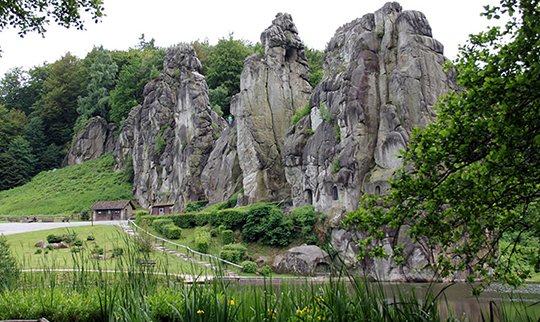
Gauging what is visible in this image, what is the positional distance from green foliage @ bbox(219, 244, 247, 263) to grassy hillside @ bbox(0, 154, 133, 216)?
3664 cm

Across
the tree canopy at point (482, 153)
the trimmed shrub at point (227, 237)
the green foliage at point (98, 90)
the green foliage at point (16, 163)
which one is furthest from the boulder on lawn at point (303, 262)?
the green foliage at point (16, 163)

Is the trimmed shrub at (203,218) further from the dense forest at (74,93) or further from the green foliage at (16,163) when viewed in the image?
the green foliage at (16,163)

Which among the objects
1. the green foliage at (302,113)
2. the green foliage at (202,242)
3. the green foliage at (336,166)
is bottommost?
the green foliage at (202,242)

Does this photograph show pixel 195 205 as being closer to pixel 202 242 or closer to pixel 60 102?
pixel 202 242

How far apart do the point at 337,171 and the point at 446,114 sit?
25.8 meters

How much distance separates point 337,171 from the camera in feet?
106

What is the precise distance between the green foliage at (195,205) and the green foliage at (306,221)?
16.8 m

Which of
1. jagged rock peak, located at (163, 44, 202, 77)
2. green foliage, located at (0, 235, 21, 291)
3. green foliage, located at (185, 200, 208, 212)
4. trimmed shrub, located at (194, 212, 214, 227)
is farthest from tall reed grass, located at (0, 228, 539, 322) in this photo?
jagged rock peak, located at (163, 44, 202, 77)

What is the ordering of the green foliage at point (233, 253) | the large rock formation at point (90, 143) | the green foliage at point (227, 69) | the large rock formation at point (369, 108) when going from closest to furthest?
the green foliage at point (233, 253) < the large rock formation at point (369, 108) < the green foliage at point (227, 69) < the large rock formation at point (90, 143)

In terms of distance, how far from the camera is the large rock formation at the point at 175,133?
174ft

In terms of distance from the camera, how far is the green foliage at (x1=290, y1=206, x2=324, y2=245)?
32.1 meters

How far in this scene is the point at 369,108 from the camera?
32625 mm

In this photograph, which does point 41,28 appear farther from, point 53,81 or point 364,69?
point 53,81

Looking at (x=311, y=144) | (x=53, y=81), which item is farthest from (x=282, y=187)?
(x=53, y=81)
